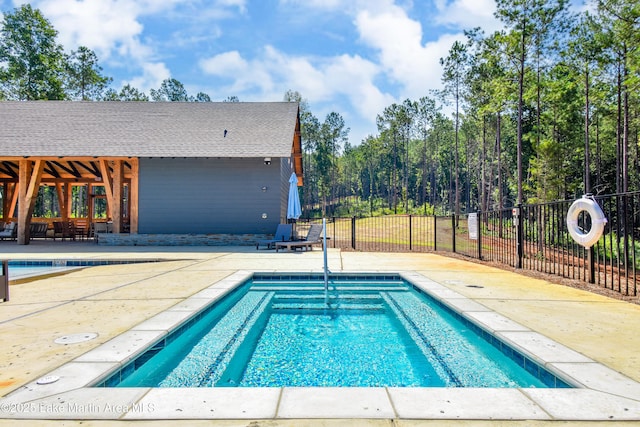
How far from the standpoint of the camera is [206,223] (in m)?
14.9

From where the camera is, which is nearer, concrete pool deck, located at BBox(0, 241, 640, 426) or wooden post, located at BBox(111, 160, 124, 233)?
concrete pool deck, located at BBox(0, 241, 640, 426)

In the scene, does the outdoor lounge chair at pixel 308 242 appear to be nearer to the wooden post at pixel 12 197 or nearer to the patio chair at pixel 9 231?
the patio chair at pixel 9 231

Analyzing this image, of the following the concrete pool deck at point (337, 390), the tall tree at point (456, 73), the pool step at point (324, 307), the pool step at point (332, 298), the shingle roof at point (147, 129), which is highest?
the tall tree at point (456, 73)

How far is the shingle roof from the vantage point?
14.4m

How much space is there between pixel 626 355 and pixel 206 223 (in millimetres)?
14109

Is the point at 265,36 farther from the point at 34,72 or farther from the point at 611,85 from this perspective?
the point at 34,72

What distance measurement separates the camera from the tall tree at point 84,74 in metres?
32.3

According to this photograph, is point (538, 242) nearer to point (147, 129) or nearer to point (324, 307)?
point (324, 307)

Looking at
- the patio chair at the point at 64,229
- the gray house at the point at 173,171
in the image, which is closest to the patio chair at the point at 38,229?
the patio chair at the point at 64,229

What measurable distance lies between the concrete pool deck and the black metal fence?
1.00 meters

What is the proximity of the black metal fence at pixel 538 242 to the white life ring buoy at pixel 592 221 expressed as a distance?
144 millimetres

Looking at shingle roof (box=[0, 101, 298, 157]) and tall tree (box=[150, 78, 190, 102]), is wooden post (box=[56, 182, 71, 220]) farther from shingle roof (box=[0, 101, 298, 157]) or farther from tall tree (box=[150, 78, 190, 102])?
tall tree (box=[150, 78, 190, 102])

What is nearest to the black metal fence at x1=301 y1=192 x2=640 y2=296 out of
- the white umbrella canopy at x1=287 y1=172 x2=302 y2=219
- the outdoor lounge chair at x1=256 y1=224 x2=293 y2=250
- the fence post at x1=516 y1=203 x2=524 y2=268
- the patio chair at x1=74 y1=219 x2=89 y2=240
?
the fence post at x1=516 y1=203 x2=524 y2=268

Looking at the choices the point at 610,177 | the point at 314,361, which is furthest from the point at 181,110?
the point at 610,177
